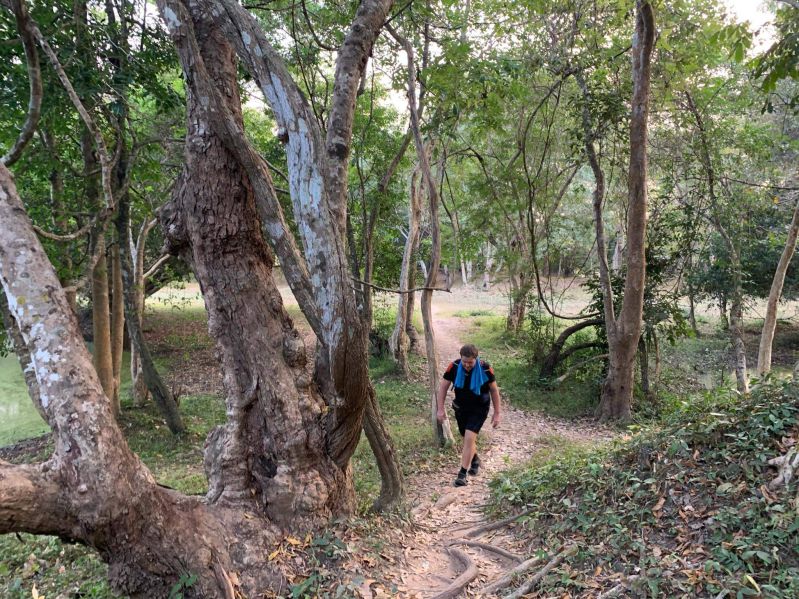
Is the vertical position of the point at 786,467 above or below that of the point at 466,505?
above

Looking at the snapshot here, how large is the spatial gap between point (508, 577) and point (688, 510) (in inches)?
49.6

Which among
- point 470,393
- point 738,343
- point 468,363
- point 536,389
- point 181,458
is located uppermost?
point 468,363

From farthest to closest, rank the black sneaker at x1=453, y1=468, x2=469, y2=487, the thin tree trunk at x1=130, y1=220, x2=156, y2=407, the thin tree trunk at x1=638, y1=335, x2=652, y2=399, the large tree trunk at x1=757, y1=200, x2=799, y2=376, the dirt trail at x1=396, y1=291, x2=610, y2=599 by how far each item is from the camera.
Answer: the thin tree trunk at x1=638, y1=335, x2=652, y2=399
the thin tree trunk at x1=130, y1=220, x2=156, y2=407
the large tree trunk at x1=757, y1=200, x2=799, y2=376
the black sneaker at x1=453, y1=468, x2=469, y2=487
the dirt trail at x1=396, y1=291, x2=610, y2=599

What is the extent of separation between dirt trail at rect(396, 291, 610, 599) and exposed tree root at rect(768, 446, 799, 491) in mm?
1736

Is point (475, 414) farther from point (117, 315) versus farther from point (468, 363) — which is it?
point (117, 315)

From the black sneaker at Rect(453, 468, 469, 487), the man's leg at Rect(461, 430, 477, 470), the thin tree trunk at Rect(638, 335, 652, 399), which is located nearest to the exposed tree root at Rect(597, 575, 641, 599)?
the man's leg at Rect(461, 430, 477, 470)

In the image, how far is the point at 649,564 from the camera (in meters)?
3.08

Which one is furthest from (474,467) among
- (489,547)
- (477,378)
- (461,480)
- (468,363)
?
(489,547)

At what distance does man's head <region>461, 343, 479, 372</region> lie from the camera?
18.8 feet

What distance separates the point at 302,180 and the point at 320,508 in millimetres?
2249

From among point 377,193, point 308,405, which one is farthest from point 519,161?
point 308,405

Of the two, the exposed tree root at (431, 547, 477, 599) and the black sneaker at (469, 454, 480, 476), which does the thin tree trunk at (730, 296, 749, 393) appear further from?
the exposed tree root at (431, 547, 477, 599)

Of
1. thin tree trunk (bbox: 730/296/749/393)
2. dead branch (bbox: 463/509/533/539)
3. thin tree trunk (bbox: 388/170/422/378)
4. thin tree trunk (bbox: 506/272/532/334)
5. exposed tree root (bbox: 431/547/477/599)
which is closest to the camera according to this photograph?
exposed tree root (bbox: 431/547/477/599)

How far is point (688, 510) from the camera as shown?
3.40m
